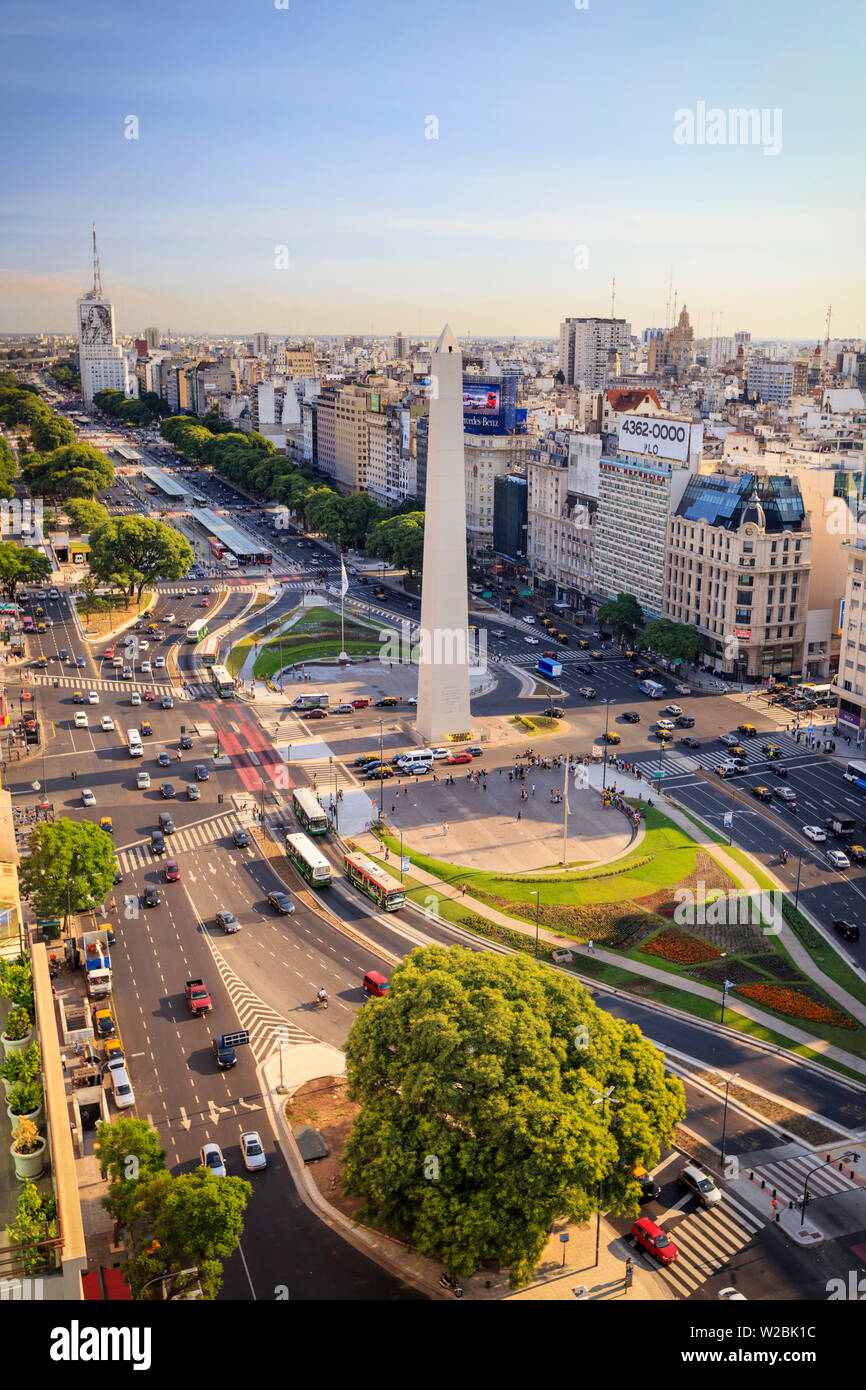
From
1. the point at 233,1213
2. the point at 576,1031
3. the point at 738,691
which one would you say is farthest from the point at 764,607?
the point at 233,1213

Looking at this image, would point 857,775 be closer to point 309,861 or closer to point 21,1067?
point 309,861

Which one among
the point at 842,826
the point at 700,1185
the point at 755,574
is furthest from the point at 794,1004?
the point at 755,574

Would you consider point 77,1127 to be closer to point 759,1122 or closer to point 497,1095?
point 497,1095

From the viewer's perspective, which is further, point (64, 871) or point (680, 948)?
point (680, 948)

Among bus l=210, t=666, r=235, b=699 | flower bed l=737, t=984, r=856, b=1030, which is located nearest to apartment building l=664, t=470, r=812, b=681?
bus l=210, t=666, r=235, b=699

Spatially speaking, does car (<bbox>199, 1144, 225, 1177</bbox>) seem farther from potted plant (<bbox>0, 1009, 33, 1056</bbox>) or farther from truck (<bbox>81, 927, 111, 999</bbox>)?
potted plant (<bbox>0, 1009, 33, 1056</bbox>)

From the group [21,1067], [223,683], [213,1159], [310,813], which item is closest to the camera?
[21,1067]
